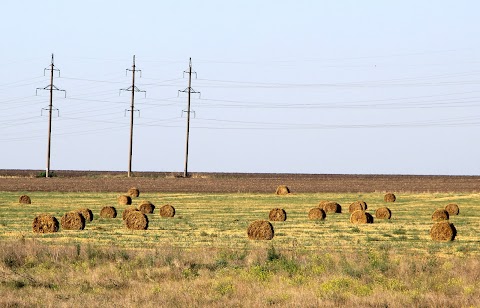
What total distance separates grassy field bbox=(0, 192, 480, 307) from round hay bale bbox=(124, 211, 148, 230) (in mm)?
611

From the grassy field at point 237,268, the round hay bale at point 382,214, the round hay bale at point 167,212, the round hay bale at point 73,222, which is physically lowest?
the grassy field at point 237,268

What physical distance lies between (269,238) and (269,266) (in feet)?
32.9

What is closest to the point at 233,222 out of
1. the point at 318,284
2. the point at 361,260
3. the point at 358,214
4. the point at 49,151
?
the point at 358,214

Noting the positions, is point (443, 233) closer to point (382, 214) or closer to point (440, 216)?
point (440, 216)

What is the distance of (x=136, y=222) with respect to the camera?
39.2 m

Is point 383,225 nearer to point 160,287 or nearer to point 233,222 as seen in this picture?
point 233,222

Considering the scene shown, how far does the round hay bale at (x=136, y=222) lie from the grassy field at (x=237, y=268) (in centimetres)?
61

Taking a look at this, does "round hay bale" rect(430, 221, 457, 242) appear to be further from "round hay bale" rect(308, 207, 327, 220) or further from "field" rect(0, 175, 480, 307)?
"round hay bale" rect(308, 207, 327, 220)

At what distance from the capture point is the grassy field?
20500 mm

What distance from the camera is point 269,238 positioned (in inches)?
1371

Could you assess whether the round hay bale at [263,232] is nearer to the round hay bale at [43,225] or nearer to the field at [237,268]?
the field at [237,268]

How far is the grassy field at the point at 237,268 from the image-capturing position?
20.5 metres

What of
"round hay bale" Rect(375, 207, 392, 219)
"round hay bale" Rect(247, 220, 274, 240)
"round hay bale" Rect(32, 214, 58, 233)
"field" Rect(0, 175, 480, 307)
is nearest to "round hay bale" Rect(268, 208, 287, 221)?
"field" Rect(0, 175, 480, 307)

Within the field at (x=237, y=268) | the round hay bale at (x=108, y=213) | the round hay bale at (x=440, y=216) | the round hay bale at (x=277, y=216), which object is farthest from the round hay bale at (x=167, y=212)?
the round hay bale at (x=440, y=216)
